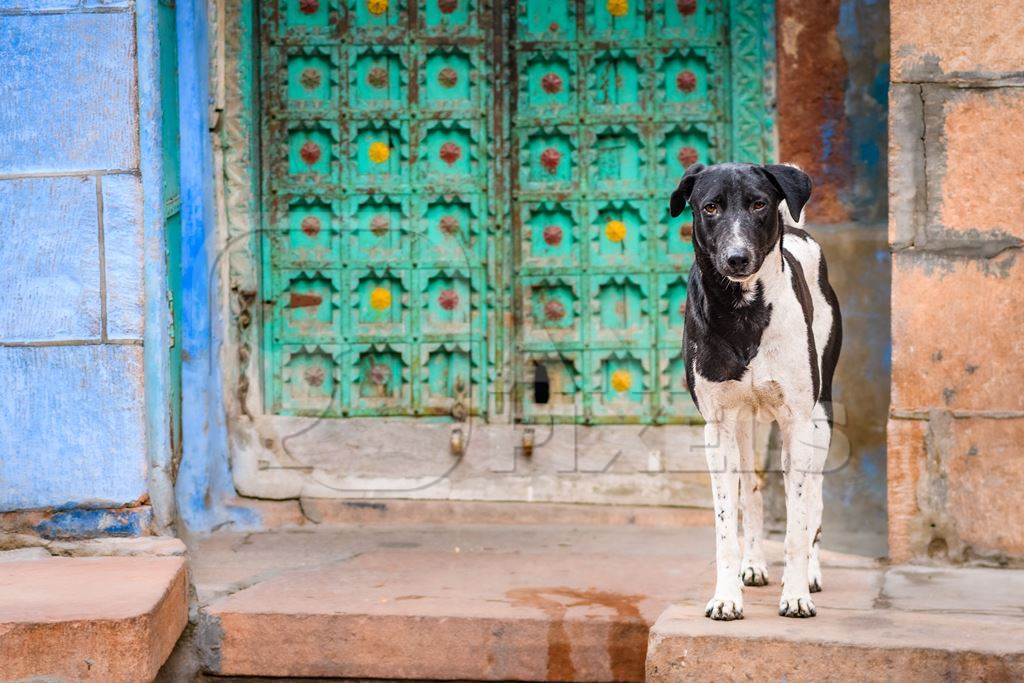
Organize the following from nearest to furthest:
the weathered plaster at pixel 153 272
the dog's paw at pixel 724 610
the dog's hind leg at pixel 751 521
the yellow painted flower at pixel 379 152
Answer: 1. the dog's paw at pixel 724 610
2. the dog's hind leg at pixel 751 521
3. the weathered plaster at pixel 153 272
4. the yellow painted flower at pixel 379 152

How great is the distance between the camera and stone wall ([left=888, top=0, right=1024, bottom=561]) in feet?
16.4

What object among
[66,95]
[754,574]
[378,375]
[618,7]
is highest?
[618,7]

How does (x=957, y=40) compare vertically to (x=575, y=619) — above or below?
above

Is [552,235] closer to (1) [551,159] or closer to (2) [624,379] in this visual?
(1) [551,159]

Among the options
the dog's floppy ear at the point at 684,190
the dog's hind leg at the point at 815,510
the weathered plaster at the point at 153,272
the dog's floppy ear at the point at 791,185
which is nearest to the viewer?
the dog's floppy ear at the point at 791,185

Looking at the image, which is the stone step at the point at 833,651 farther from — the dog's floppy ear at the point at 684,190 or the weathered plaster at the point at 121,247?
the weathered plaster at the point at 121,247

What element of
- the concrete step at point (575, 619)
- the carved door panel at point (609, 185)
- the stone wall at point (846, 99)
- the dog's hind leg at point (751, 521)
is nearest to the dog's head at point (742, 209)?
the dog's hind leg at point (751, 521)

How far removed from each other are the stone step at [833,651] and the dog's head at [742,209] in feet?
3.36

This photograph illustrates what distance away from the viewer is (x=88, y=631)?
411 cm

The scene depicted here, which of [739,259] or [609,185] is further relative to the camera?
[609,185]

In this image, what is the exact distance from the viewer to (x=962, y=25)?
501 cm

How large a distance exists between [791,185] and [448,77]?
2.53 meters

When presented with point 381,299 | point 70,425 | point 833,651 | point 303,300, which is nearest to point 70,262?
point 70,425

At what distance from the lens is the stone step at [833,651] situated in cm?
384
